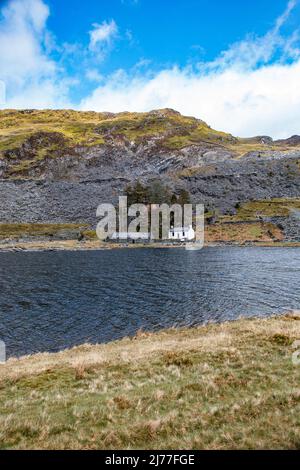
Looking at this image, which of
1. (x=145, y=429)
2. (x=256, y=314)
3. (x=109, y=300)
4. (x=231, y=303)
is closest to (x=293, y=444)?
(x=145, y=429)

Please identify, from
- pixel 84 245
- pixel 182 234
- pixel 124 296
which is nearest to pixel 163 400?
pixel 124 296

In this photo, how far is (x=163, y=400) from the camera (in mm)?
13938

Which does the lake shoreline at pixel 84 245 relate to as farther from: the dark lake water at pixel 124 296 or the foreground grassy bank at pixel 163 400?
the foreground grassy bank at pixel 163 400

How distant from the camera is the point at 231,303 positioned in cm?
5034

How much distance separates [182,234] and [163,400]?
150 meters

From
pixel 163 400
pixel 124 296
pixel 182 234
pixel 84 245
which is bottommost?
pixel 124 296

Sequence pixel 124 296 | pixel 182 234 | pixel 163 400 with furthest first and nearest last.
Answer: pixel 182 234 < pixel 124 296 < pixel 163 400

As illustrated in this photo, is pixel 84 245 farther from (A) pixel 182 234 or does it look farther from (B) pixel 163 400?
(B) pixel 163 400

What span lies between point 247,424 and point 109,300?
43.4 meters

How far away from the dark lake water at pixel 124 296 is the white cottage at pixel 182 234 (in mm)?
65861

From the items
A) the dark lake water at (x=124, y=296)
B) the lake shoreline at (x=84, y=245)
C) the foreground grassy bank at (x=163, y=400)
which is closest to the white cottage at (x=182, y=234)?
the lake shoreline at (x=84, y=245)

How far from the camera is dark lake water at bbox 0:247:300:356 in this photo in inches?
1532

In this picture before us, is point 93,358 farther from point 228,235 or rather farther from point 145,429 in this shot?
point 228,235

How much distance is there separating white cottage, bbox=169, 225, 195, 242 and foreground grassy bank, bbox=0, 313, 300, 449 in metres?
138
